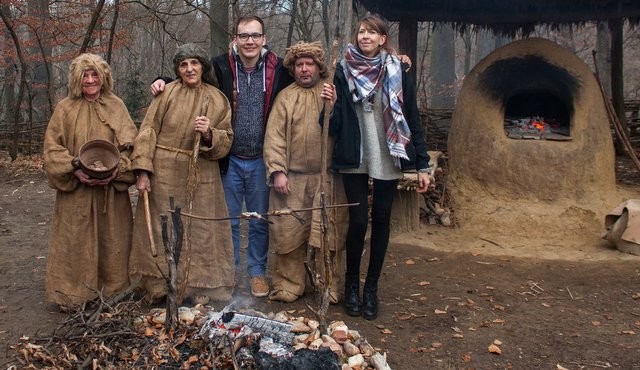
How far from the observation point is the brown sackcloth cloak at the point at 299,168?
372 centimetres

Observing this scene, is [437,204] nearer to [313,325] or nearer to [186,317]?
[313,325]

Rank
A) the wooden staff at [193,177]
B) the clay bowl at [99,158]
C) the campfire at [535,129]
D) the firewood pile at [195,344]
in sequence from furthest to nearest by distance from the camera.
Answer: the campfire at [535,129]
the clay bowl at [99,158]
the wooden staff at [193,177]
the firewood pile at [195,344]

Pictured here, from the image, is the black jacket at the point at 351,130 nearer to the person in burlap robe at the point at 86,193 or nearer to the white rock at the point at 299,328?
the white rock at the point at 299,328

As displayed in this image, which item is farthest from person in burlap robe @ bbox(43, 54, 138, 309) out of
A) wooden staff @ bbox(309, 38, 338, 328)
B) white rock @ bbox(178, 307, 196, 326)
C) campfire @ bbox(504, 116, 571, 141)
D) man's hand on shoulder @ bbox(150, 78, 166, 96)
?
campfire @ bbox(504, 116, 571, 141)

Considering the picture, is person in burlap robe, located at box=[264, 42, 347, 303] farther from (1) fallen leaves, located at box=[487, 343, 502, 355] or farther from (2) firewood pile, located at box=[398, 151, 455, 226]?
(2) firewood pile, located at box=[398, 151, 455, 226]

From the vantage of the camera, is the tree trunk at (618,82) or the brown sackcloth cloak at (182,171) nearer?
the brown sackcloth cloak at (182,171)

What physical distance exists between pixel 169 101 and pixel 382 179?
1378 mm

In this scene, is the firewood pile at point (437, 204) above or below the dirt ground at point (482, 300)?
above

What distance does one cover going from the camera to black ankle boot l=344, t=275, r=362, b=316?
386cm

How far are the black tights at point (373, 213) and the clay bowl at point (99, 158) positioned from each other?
139cm

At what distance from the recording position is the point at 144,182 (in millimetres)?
3623

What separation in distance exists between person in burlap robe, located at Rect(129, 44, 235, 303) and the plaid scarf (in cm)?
82

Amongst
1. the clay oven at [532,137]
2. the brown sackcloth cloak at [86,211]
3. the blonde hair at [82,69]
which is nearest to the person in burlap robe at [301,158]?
the brown sackcloth cloak at [86,211]

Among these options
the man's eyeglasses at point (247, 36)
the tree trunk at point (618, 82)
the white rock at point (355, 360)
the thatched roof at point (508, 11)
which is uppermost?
the thatched roof at point (508, 11)
